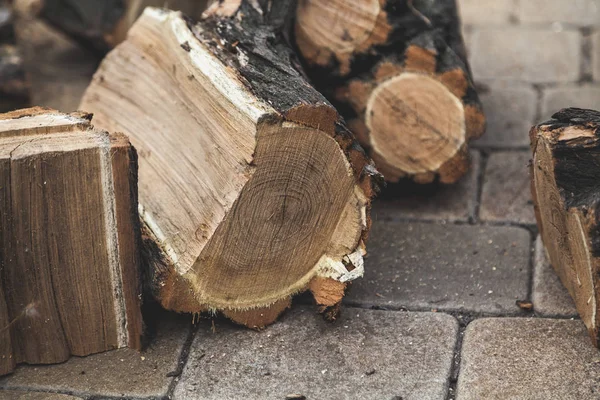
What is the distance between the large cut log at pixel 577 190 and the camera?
2.19 metres

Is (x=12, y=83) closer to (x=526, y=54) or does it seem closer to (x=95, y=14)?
(x=95, y=14)

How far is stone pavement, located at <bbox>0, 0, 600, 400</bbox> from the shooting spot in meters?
2.29

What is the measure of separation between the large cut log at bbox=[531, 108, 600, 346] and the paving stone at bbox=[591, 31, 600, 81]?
5.66 feet

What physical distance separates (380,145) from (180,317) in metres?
0.98

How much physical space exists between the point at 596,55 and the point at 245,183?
258cm

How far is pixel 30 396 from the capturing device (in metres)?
2.29

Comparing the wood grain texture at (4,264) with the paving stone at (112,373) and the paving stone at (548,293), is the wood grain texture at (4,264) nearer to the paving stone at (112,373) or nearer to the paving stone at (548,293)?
the paving stone at (112,373)

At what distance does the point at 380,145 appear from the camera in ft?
9.95

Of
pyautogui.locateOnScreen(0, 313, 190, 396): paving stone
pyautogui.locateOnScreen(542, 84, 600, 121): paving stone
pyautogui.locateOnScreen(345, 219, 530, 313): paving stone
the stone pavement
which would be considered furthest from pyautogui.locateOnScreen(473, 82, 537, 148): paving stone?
pyautogui.locateOnScreen(0, 313, 190, 396): paving stone

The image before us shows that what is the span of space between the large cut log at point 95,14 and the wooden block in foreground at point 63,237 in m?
Answer: 1.69

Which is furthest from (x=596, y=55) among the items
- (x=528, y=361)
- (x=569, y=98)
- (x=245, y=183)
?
(x=245, y=183)

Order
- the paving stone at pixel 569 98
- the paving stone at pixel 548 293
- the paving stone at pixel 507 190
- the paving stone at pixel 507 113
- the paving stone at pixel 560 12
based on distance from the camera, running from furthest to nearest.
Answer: the paving stone at pixel 560 12, the paving stone at pixel 569 98, the paving stone at pixel 507 113, the paving stone at pixel 507 190, the paving stone at pixel 548 293

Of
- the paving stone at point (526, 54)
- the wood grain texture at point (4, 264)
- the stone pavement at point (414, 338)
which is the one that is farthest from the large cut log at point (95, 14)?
the wood grain texture at point (4, 264)

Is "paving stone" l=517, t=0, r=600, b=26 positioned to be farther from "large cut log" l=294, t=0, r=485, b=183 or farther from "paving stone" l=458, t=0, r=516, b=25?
"large cut log" l=294, t=0, r=485, b=183
